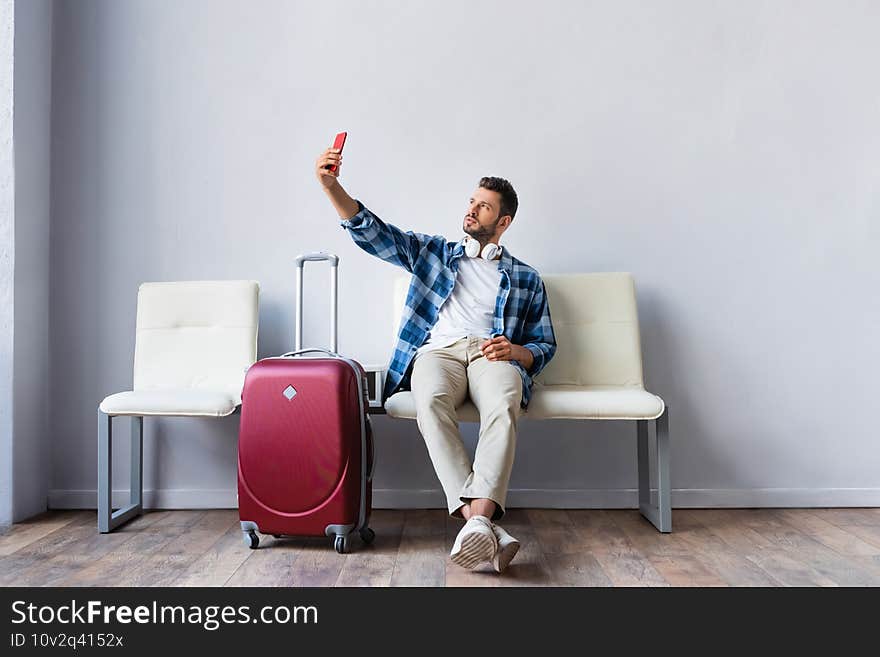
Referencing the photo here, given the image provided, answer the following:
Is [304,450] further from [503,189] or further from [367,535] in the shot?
[503,189]

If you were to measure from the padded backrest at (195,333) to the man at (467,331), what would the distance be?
513mm

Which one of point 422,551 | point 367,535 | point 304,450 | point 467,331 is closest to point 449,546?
point 422,551

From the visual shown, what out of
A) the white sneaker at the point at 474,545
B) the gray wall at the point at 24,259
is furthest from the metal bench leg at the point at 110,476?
the white sneaker at the point at 474,545

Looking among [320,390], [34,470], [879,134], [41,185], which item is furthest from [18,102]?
[879,134]

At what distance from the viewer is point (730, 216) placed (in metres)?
2.60

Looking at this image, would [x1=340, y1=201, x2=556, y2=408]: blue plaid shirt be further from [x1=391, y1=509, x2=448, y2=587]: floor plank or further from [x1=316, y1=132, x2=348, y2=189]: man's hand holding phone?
[x1=391, y1=509, x2=448, y2=587]: floor plank

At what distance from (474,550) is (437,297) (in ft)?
2.95

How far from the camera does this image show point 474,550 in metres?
1.67

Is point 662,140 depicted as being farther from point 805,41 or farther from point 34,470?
point 34,470

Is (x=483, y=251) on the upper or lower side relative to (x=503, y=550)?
upper

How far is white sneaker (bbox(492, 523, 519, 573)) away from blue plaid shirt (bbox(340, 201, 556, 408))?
24.1 inches

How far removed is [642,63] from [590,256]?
2.41 feet

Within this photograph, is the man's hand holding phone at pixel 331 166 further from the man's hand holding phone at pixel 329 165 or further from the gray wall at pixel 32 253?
the gray wall at pixel 32 253
